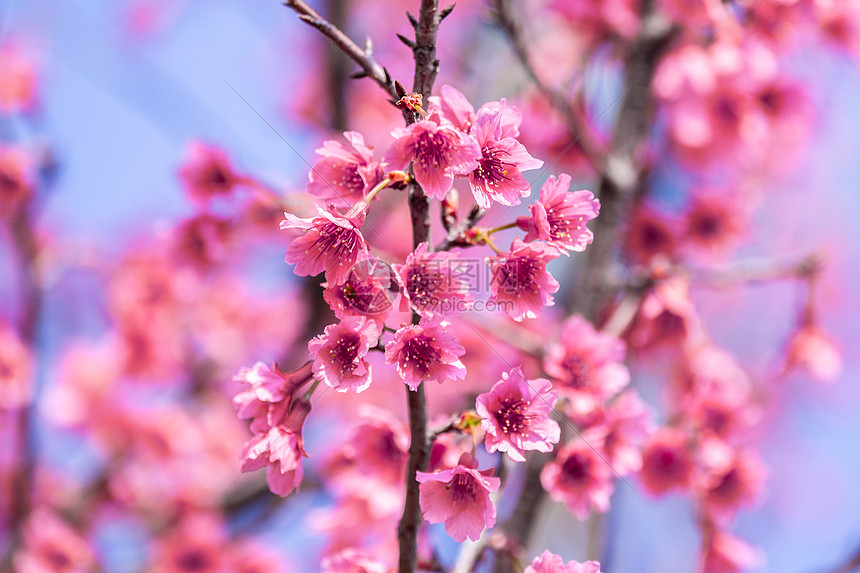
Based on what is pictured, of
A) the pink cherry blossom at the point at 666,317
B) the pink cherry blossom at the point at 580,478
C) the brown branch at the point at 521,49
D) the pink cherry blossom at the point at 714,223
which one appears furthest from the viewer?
the pink cherry blossom at the point at 714,223

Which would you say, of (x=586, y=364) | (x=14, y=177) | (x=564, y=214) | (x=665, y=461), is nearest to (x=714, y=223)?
(x=665, y=461)

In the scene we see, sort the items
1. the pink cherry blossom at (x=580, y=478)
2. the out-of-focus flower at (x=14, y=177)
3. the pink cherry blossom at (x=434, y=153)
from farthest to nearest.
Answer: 1. the out-of-focus flower at (x=14, y=177)
2. the pink cherry blossom at (x=580, y=478)
3. the pink cherry blossom at (x=434, y=153)

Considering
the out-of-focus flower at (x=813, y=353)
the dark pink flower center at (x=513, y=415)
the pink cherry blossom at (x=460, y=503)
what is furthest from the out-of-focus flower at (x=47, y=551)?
the out-of-focus flower at (x=813, y=353)

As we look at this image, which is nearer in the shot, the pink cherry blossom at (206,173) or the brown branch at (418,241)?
the brown branch at (418,241)

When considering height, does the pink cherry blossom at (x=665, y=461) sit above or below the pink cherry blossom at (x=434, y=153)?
below

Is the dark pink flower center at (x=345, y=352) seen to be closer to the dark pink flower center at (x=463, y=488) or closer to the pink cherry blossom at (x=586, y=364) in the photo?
the dark pink flower center at (x=463, y=488)

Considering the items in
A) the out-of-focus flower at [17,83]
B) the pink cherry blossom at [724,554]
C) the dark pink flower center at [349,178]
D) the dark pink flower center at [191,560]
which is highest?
the dark pink flower center at [349,178]
